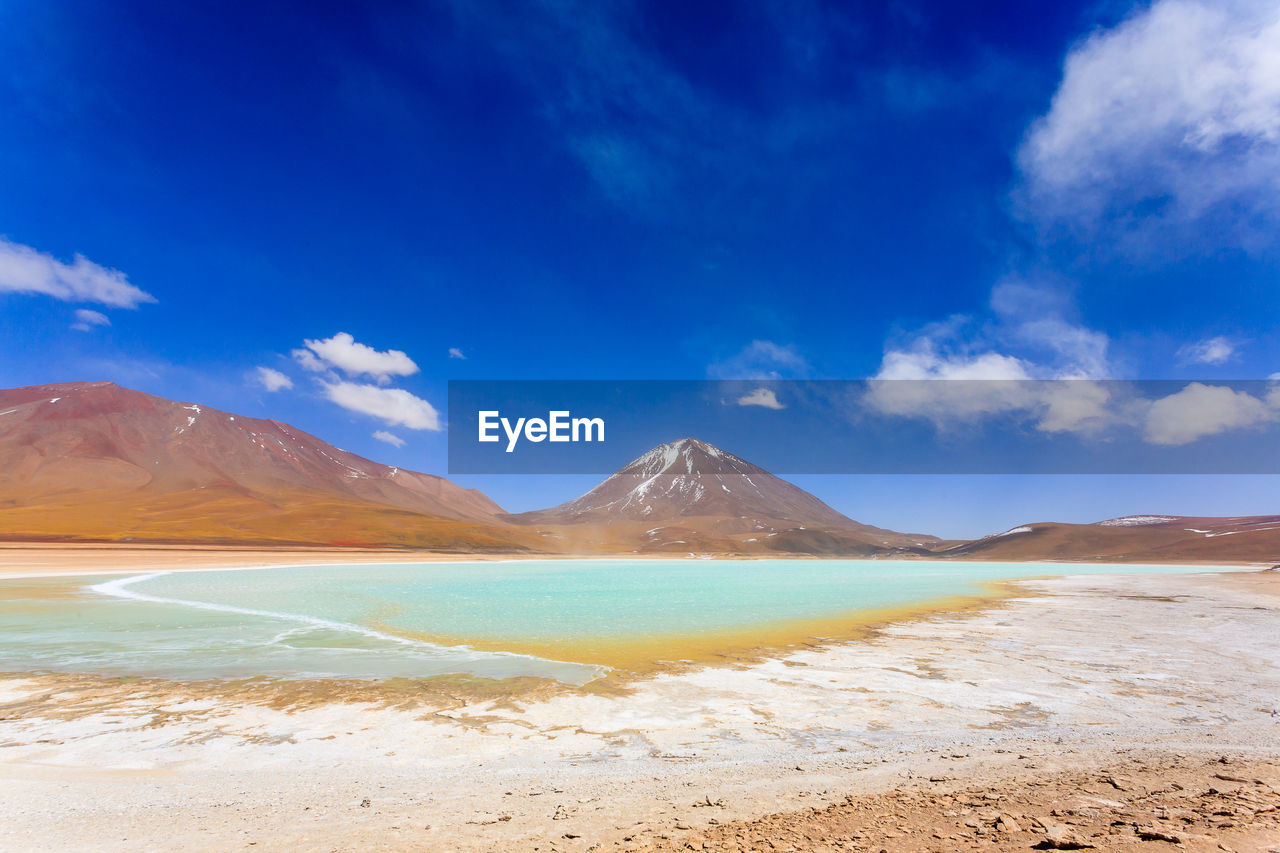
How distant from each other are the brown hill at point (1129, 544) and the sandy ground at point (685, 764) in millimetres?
140208

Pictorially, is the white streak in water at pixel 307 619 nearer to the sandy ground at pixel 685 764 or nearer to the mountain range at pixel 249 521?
the sandy ground at pixel 685 764

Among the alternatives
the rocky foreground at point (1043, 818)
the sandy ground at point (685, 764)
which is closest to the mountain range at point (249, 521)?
the sandy ground at point (685, 764)

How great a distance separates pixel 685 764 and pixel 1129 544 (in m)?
177

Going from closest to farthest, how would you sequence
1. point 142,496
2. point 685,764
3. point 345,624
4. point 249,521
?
point 685,764 → point 345,624 → point 249,521 → point 142,496

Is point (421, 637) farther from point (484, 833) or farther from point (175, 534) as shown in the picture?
point (175, 534)

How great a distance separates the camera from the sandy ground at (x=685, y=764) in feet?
14.9

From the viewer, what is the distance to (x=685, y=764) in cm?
635

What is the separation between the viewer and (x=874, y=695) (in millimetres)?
9391

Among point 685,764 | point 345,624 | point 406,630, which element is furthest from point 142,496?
point 685,764

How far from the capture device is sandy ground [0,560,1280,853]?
4.55 metres

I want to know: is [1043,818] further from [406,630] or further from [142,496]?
[142,496]

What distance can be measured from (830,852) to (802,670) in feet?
24.9

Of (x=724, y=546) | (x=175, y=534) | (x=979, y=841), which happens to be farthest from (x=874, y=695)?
(x=724, y=546)

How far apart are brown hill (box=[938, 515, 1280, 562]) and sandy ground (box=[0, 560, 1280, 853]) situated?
140208mm
